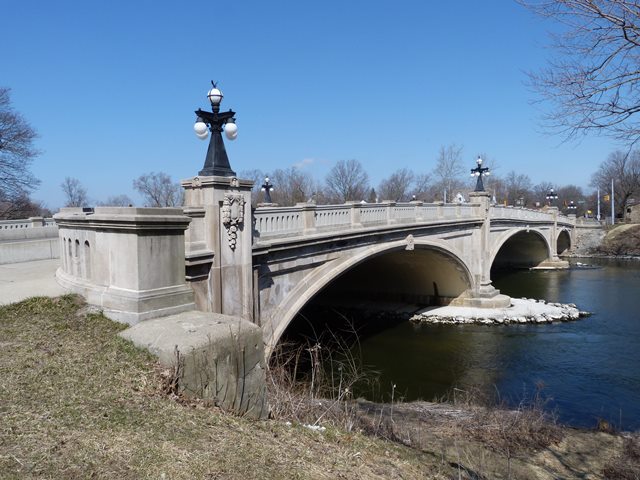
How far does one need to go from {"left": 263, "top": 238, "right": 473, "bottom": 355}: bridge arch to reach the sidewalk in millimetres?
3461

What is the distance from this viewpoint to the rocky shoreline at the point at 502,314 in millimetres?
21891

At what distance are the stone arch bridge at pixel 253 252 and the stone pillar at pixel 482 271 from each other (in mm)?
50

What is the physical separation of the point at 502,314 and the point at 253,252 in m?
16.7

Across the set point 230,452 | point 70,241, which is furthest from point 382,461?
point 70,241

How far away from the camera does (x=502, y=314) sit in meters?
22.7

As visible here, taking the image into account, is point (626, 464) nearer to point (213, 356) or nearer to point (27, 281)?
point (213, 356)

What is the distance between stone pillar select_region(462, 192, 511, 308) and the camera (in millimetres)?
23984

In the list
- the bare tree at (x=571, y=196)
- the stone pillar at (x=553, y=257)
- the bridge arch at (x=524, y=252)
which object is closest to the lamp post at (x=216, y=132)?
the bridge arch at (x=524, y=252)

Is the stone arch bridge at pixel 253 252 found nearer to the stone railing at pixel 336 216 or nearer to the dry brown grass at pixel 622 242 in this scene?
the stone railing at pixel 336 216

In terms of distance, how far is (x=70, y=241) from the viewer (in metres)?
7.20

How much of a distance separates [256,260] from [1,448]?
6490 millimetres

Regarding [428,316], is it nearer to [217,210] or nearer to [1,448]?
[217,210]

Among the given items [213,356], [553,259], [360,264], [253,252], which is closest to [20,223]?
[360,264]

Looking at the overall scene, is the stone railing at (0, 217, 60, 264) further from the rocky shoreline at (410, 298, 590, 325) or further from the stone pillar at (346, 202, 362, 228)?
the rocky shoreline at (410, 298, 590, 325)
